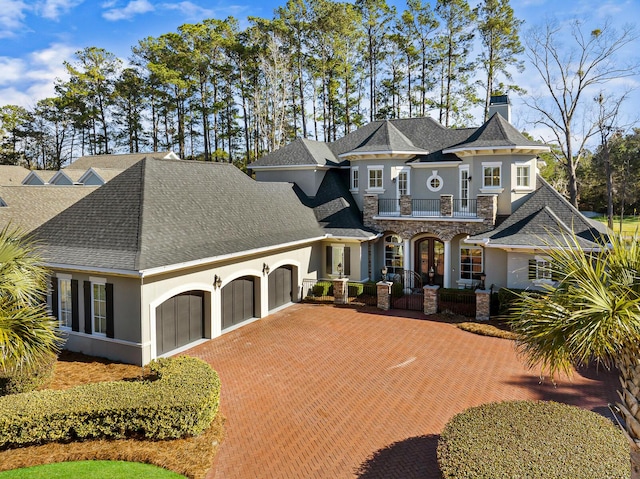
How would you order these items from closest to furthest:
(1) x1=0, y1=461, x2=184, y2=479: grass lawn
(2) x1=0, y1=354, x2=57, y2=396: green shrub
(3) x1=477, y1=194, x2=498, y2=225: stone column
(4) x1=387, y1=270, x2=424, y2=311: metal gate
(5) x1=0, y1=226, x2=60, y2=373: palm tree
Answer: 1. (1) x1=0, y1=461, x2=184, y2=479: grass lawn
2. (5) x1=0, y1=226, x2=60, y2=373: palm tree
3. (2) x1=0, y1=354, x2=57, y2=396: green shrub
4. (4) x1=387, y1=270, x2=424, y2=311: metal gate
5. (3) x1=477, y1=194, x2=498, y2=225: stone column

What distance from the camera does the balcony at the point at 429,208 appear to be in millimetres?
20562

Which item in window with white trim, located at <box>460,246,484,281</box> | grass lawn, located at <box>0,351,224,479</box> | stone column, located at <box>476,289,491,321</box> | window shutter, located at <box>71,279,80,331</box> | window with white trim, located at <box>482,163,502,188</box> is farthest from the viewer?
window with white trim, located at <box>460,246,484,281</box>

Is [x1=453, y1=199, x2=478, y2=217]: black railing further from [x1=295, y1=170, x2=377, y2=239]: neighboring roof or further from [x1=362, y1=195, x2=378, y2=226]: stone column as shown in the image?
[x1=295, y1=170, x2=377, y2=239]: neighboring roof

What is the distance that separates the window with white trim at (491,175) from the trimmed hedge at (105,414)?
54.3 feet

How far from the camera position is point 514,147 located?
1945 centimetres

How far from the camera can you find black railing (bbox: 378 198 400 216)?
73.7 feet

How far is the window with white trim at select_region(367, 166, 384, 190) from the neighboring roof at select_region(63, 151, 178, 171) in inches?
765

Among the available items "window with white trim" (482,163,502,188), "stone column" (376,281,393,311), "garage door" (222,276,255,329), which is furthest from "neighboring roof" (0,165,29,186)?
"window with white trim" (482,163,502,188)

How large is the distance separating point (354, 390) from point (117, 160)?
34338 mm

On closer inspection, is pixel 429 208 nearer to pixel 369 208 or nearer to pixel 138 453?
pixel 369 208

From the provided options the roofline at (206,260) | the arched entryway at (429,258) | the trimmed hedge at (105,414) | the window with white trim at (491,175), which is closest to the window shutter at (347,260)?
the roofline at (206,260)

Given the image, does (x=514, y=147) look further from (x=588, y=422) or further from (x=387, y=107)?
(x=387, y=107)

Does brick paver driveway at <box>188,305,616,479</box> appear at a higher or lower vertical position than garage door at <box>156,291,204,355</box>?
lower

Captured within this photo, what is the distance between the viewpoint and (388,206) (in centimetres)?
2272
